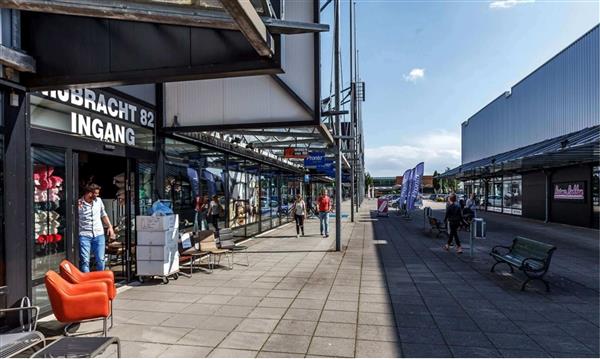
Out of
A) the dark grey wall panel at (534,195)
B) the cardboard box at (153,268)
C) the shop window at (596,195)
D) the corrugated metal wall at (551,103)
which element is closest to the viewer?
the cardboard box at (153,268)

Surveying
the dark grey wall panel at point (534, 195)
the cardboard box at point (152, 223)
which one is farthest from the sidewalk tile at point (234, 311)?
the dark grey wall panel at point (534, 195)

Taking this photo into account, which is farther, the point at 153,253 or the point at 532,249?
the point at 532,249

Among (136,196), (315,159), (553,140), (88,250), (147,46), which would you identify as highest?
(553,140)

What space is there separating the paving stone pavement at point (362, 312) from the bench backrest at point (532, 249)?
53 centimetres

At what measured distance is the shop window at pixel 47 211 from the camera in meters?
5.17

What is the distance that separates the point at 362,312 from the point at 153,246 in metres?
3.92

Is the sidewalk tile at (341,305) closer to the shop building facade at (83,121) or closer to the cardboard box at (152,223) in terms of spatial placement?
the cardboard box at (152,223)

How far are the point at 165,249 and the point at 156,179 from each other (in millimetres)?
1778

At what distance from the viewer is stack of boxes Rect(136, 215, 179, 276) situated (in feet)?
22.6

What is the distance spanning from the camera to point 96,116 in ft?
20.3

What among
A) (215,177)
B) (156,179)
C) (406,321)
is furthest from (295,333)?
(215,177)

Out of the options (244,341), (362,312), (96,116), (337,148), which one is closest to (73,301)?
(244,341)

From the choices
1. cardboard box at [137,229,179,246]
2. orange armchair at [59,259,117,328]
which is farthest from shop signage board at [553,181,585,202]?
orange armchair at [59,259,117,328]

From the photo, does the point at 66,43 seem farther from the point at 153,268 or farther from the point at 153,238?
the point at 153,268
